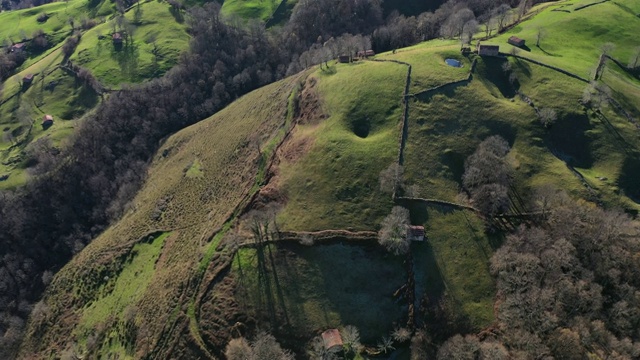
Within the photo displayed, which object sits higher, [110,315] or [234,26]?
[234,26]

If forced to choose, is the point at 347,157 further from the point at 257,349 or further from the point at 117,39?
the point at 117,39

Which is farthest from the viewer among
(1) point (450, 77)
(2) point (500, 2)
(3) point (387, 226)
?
(2) point (500, 2)

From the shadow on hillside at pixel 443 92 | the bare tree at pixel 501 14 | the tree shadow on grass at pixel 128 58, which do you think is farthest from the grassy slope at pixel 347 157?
the tree shadow on grass at pixel 128 58

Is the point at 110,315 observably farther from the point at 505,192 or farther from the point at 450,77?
the point at 450,77

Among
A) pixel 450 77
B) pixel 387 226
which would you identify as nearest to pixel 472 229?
pixel 387 226

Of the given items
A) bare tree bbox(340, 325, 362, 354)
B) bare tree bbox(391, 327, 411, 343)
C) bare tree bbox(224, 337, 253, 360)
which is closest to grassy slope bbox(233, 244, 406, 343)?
bare tree bbox(391, 327, 411, 343)

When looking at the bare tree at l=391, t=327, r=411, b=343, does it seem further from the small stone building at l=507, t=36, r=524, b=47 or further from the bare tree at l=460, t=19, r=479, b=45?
the small stone building at l=507, t=36, r=524, b=47

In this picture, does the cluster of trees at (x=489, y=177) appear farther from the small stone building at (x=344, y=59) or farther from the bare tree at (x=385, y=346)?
the small stone building at (x=344, y=59)
